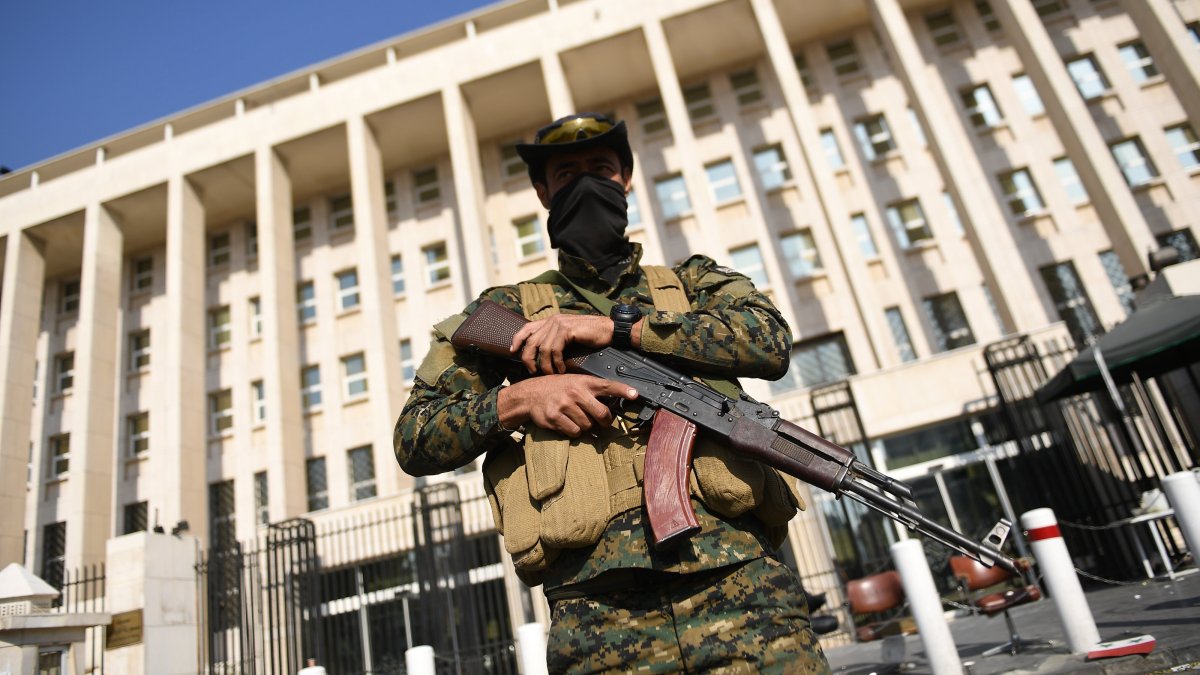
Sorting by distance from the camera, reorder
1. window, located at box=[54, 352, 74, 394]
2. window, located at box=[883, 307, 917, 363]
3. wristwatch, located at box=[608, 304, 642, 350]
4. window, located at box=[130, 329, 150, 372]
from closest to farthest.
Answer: wristwatch, located at box=[608, 304, 642, 350] → window, located at box=[883, 307, 917, 363] → window, located at box=[130, 329, 150, 372] → window, located at box=[54, 352, 74, 394]

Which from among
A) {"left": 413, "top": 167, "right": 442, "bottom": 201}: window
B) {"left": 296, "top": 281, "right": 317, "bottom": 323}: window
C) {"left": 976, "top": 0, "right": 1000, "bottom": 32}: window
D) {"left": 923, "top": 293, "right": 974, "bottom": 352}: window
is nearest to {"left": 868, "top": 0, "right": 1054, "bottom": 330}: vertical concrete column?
{"left": 923, "top": 293, "right": 974, "bottom": 352}: window

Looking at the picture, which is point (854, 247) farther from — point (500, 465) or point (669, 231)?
point (500, 465)

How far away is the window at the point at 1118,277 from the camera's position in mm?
18438

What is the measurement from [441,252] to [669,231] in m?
7.46

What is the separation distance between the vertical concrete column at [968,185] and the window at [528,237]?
11.4m

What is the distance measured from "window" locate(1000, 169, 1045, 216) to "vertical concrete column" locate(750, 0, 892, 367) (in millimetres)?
5157

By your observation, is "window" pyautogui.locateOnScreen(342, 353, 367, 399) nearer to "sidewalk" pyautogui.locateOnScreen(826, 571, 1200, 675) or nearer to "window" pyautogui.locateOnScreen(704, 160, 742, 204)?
"window" pyautogui.locateOnScreen(704, 160, 742, 204)

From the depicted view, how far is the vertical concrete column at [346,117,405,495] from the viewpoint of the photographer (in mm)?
18875

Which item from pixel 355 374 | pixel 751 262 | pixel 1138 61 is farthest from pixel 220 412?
pixel 1138 61

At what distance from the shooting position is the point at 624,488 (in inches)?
75.4

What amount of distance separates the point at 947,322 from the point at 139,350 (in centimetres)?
2553

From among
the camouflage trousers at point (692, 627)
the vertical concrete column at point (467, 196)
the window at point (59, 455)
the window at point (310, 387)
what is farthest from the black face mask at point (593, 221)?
the window at point (59, 455)

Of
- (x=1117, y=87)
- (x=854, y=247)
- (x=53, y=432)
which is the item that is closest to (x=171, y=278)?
(x=53, y=432)

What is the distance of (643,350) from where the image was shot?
2.05 meters
